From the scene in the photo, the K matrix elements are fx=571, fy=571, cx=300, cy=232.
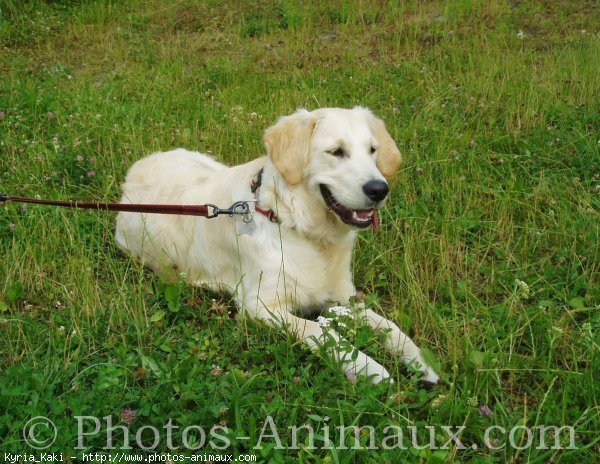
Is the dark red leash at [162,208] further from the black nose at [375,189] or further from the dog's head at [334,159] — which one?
the black nose at [375,189]

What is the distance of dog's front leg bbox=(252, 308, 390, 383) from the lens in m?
2.25

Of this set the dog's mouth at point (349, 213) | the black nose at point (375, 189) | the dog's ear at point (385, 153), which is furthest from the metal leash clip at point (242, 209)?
the dog's ear at point (385, 153)

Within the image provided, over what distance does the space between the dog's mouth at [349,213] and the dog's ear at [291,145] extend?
0.15m

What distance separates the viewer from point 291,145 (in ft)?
9.21

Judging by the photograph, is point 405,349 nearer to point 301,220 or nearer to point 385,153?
point 301,220

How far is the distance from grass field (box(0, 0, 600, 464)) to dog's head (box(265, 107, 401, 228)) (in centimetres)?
45

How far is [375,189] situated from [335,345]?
761 mm

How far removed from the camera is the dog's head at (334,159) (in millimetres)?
2674

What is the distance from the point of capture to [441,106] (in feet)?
15.5

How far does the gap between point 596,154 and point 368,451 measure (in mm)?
2869

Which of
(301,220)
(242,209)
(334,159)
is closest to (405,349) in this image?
(301,220)

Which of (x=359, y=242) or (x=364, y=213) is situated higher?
(x=364, y=213)

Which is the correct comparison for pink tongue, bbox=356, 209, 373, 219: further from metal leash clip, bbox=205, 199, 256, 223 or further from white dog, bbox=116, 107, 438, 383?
metal leash clip, bbox=205, 199, 256, 223

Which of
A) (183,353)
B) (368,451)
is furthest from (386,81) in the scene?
(368,451)
